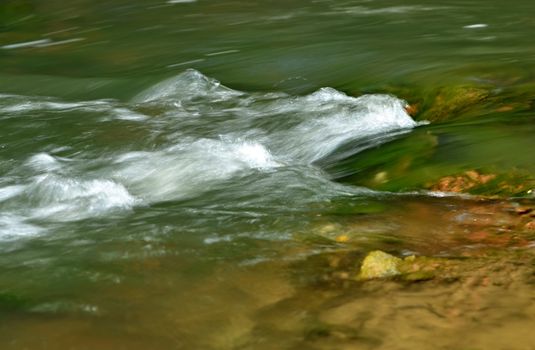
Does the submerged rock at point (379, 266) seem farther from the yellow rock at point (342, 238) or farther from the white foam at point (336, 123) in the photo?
the white foam at point (336, 123)

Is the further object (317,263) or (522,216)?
(522,216)

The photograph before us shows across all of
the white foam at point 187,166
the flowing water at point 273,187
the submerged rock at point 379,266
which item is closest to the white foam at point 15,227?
the flowing water at point 273,187

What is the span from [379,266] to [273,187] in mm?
1760

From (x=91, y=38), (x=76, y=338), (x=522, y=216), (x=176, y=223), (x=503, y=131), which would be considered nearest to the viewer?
(x=76, y=338)

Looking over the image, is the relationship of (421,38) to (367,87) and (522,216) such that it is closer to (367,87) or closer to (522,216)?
(367,87)

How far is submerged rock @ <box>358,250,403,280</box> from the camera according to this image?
4.05 metres

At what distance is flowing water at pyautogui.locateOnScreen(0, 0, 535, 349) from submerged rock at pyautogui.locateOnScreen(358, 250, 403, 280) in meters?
0.09

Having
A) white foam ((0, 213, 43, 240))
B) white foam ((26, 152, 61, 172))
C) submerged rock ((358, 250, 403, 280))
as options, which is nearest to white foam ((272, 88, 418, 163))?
white foam ((26, 152, 61, 172))

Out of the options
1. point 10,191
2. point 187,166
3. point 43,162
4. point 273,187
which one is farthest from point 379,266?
point 43,162

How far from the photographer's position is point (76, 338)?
12.1ft

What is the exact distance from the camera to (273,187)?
18.8 ft

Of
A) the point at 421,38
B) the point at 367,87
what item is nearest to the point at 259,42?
the point at 421,38

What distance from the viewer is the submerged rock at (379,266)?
405 centimetres

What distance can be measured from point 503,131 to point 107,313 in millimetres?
3388
